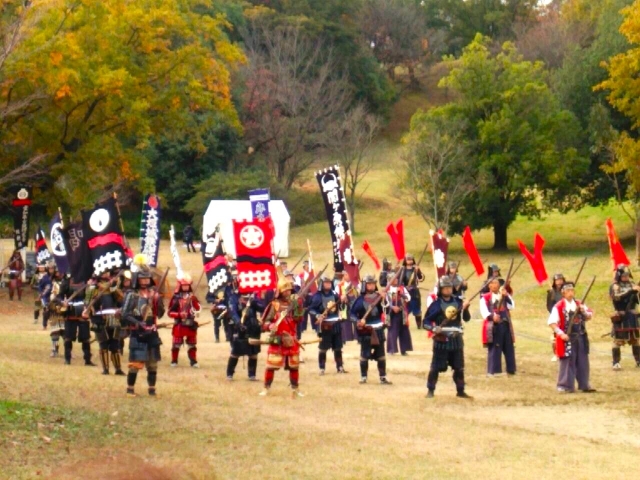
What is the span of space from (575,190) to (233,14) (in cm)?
2984

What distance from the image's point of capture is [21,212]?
4025 centimetres

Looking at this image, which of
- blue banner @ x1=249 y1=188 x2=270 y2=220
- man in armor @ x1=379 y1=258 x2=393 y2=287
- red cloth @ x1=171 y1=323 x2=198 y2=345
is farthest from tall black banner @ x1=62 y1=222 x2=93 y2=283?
man in armor @ x1=379 y1=258 x2=393 y2=287

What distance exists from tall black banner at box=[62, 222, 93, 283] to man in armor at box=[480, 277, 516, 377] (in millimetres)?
7121

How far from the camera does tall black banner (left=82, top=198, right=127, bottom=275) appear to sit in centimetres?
1938

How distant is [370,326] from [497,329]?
276cm

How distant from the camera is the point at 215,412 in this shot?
14625mm

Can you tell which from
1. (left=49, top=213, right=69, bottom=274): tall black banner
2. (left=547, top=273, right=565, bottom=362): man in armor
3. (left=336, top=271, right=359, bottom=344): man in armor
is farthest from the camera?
(left=49, top=213, right=69, bottom=274): tall black banner

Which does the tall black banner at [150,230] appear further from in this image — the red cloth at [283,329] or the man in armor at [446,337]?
the man in armor at [446,337]

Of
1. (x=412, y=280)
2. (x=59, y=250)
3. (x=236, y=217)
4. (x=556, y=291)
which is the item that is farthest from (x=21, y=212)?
(x=556, y=291)

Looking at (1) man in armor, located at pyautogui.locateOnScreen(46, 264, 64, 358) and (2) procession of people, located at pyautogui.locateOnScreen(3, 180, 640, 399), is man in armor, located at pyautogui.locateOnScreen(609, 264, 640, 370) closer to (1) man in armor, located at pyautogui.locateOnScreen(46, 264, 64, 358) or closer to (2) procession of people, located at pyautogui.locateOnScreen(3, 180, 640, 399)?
(2) procession of people, located at pyautogui.locateOnScreen(3, 180, 640, 399)

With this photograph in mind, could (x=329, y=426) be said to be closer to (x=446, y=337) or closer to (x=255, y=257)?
(x=446, y=337)

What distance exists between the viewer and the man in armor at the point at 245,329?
1878 centimetres

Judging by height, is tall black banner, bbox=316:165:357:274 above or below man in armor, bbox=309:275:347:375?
above

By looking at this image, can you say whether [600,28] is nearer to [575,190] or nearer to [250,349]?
[575,190]
